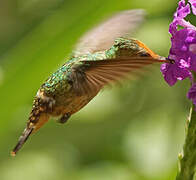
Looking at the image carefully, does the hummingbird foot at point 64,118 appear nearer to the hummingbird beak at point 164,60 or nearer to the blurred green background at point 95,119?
the hummingbird beak at point 164,60

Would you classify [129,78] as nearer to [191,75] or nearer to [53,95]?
[191,75]

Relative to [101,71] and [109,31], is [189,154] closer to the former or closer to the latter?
[101,71]

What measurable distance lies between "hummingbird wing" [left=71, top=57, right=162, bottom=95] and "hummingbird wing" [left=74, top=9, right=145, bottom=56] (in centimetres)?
34

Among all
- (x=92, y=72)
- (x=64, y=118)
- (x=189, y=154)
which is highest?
(x=92, y=72)

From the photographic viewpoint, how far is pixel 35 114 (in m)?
2.00

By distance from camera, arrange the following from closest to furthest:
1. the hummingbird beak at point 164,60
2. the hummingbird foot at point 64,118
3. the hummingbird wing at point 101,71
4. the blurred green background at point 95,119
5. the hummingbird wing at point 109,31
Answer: the hummingbird wing at point 101,71 < the hummingbird beak at point 164,60 < the hummingbird foot at point 64,118 < the hummingbird wing at point 109,31 < the blurred green background at point 95,119

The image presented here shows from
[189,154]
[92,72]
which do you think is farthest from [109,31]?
[189,154]

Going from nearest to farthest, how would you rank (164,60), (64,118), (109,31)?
(164,60) < (64,118) < (109,31)

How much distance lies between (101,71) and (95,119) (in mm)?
1738

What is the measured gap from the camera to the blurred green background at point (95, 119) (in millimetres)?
2746

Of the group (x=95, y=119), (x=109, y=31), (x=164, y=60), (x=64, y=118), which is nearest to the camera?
(x=164, y=60)

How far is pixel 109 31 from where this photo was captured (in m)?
2.29

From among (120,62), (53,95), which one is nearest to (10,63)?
(53,95)

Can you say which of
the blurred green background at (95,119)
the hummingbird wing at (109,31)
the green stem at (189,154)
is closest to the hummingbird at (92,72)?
the hummingbird wing at (109,31)
